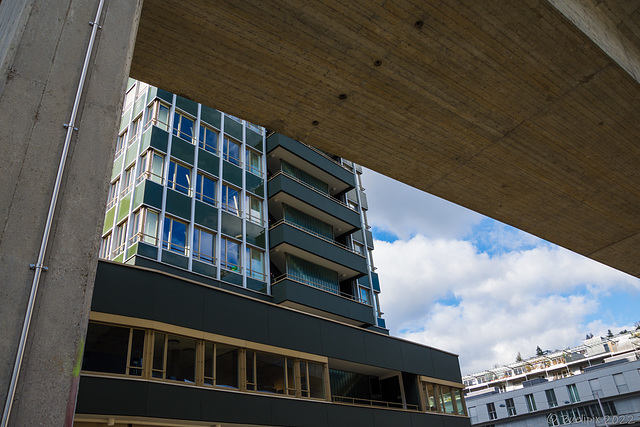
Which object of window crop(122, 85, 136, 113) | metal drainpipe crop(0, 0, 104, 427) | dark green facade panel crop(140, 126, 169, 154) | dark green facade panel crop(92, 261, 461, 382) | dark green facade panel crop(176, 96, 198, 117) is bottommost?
metal drainpipe crop(0, 0, 104, 427)

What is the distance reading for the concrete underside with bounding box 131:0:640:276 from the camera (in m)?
8.23

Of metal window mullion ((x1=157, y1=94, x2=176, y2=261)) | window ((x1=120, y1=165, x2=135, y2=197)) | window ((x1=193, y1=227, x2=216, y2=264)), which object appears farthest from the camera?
window ((x1=120, y1=165, x2=135, y2=197))

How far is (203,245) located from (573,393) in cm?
5866

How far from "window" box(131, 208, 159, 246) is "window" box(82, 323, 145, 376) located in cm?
662

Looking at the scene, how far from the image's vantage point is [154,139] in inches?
926

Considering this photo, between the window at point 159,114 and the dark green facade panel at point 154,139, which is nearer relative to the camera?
the dark green facade panel at point 154,139

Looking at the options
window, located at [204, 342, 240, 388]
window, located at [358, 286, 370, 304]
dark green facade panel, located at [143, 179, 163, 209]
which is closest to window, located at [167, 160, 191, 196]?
dark green facade panel, located at [143, 179, 163, 209]

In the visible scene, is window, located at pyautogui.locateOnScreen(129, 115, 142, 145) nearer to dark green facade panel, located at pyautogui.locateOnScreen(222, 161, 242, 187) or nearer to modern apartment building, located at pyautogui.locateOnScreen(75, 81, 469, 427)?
modern apartment building, located at pyautogui.locateOnScreen(75, 81, 469, 427)

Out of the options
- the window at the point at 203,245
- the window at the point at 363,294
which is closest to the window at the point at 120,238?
the window at the point at 203,245

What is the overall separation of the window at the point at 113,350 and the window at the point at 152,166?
30.5ft

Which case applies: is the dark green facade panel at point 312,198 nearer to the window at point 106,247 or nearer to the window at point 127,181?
the window at point 127,181

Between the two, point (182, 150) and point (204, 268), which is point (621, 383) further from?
point (182, 150)

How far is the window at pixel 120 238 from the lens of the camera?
22.0 m

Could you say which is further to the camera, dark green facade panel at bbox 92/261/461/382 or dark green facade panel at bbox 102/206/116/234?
dark green facade panel at bbox 102/206/116/234
